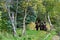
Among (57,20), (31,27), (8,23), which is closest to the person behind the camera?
(8,23)

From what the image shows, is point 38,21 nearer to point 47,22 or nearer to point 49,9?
point 47,22

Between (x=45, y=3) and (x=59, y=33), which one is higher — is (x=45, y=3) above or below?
above

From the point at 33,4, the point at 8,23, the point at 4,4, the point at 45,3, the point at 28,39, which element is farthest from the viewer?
the point at 45,3

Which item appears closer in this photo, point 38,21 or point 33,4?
point 33,4

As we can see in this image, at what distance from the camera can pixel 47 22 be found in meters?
25.0

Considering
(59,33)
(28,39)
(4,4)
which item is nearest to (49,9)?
(59,33)

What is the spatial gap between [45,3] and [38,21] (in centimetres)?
557

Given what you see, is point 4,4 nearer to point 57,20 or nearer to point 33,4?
point 33,4

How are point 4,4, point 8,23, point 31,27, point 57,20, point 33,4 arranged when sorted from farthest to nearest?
point 57,20 → point 31,27 → point 8,23 → point 33,4 → point 4,4

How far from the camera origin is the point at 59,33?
759 inches

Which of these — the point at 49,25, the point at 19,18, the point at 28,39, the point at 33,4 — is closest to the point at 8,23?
the point at 19,18

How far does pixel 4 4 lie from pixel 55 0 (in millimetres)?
6861

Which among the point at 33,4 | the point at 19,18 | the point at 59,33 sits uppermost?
the point at 33,4

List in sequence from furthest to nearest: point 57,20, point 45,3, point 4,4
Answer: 1. point 57,20
2. point 45,3
3. point 4,4
